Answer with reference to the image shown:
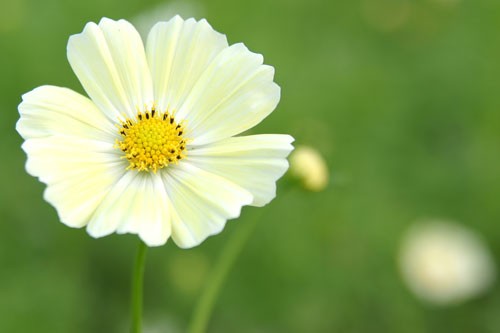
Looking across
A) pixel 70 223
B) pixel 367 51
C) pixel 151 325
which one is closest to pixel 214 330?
pixel 151 325

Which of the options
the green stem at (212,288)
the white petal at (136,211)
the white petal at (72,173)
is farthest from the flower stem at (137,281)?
the green stem at (212,288)

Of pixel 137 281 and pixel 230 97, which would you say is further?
pixel 230 97

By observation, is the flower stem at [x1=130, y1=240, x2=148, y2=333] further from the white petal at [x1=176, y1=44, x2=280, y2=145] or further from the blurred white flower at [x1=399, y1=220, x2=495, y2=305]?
the blurred white flower at [x1=399, y1=220, x2=495, y2=305]

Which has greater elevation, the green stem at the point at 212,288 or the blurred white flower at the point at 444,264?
the blurred white flower at the point at 444,264

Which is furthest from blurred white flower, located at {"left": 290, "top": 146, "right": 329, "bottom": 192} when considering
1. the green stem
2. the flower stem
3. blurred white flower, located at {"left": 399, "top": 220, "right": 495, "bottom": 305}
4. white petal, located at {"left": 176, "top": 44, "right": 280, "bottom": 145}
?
blurred white flower, located at {"left": 399, "top": 220, "right": 495, "bottom": 305}

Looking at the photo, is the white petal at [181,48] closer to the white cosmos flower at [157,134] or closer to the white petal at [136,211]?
the white cosmos flower at [157,134]

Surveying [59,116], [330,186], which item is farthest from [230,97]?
[330,186]

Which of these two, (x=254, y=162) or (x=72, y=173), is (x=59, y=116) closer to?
(x=72, y=173)

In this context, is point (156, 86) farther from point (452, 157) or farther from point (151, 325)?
point (452, 157)
